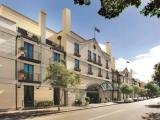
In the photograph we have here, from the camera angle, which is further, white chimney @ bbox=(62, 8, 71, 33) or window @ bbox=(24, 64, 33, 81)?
white chimney @ bbox=(62, 8, 71, 33)

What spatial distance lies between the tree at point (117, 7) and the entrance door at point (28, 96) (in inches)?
1053

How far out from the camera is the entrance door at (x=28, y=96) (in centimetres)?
3550

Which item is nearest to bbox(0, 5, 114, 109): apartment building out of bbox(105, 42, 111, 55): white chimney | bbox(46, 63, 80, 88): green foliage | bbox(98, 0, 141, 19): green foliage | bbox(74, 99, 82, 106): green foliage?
bbox(74, 99, 82, 106): green foliage

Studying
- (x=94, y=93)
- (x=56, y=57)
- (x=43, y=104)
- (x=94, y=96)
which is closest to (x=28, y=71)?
(x=43, y=104)

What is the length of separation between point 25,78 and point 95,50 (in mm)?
26395

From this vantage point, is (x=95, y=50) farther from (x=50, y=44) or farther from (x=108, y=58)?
(x=50, y=44)

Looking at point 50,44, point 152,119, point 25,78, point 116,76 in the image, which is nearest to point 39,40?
point 50,44

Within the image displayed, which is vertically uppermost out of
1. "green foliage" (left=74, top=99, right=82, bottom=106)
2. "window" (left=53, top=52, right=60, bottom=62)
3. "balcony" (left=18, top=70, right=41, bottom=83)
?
"window" (left=53, top=52, right=60, bottom=62)

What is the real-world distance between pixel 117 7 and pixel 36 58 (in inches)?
1132

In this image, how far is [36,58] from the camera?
3812cm

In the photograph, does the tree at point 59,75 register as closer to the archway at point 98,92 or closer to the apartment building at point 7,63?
the apartment building at point 7,63

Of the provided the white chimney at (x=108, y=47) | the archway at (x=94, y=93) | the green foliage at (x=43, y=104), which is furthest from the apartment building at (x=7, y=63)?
the white chimney at (x=108, y=47)

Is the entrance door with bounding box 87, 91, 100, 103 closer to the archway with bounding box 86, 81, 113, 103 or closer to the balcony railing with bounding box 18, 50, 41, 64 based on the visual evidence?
the archway with bounding box 86, 81, 113, 103

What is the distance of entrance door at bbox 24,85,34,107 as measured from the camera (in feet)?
116
